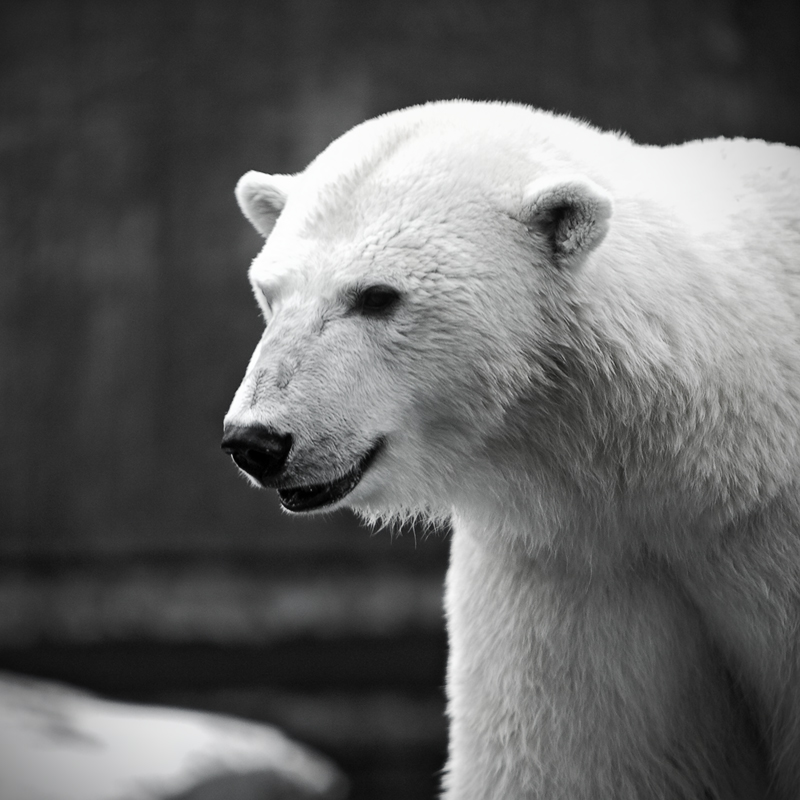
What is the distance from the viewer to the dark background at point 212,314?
592 centimetres

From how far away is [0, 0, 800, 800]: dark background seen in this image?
592cm

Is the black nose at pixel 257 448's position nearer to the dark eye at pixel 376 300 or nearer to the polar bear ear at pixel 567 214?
the dark eye at pixel 376 300

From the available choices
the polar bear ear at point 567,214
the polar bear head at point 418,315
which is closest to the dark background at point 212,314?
the polar bear head at point 418,315

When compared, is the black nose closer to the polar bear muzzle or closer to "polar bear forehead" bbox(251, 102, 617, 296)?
the polar bear muzzle

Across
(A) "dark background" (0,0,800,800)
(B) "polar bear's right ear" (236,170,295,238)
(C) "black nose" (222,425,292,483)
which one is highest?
(A) "dark background" (0,0,800,800)

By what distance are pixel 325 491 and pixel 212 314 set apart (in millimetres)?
4314

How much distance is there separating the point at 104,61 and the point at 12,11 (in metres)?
0.70

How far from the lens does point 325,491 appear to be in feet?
6.13

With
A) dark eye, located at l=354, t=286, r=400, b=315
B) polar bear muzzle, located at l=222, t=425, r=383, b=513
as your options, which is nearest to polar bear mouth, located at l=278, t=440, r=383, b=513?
polar bear muzzle, located at l=222, t=425, r=383, b=513

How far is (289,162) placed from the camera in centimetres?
604

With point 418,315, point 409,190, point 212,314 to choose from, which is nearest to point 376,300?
point 418,315

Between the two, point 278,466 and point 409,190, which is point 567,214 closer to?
point 409,190

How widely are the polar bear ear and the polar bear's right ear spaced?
0.61 meters

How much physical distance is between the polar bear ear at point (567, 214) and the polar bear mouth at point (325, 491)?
0.48 metres
